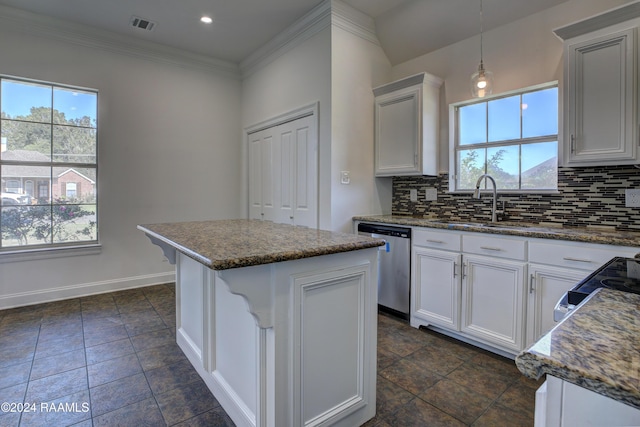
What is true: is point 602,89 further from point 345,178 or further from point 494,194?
point 345,178

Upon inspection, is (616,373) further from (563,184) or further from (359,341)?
(563,184)

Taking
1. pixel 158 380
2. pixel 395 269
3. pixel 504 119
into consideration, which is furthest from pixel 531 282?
pixel 158 380

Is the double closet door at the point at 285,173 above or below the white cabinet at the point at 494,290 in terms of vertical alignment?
above

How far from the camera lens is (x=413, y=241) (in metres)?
2.84

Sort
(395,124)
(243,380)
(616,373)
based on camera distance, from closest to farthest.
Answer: (616,373) → (243,380) → (395,124)

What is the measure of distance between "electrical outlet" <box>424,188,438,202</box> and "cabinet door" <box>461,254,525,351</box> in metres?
1.03

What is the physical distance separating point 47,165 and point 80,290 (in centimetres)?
141

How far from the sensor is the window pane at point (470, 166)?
311 cm

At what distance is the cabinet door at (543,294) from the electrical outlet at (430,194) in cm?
135

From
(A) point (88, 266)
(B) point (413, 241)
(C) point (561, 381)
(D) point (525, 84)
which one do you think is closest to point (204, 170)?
(A) point (88, 266)

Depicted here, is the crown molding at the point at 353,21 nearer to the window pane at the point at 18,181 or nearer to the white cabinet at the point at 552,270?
the white cabinet at the point at 552,270

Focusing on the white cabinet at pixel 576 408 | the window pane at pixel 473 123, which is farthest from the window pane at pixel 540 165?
the white cabinet at pixel 576 408

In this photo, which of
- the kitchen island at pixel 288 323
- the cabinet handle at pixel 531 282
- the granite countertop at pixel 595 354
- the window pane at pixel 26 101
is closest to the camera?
the granite countertop at pixel 595 354

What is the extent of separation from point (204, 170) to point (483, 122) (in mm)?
3433
